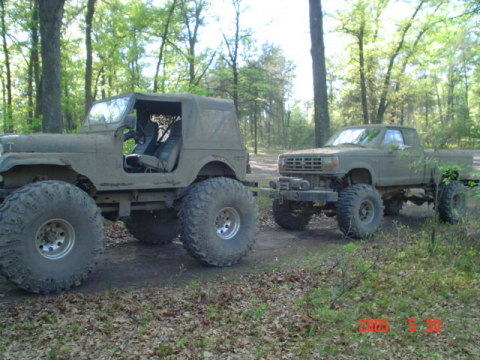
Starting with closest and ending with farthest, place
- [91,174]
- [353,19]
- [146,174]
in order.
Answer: [91,174], [146,174], [353,19]

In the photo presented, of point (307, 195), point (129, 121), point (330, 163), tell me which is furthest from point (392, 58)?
point (129, 121)

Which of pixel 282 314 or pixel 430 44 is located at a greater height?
pixel 430 44

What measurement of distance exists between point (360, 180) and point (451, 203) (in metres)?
2.77

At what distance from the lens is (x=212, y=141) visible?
6.28m

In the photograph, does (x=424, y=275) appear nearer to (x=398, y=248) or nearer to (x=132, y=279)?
(x=398, y=248)

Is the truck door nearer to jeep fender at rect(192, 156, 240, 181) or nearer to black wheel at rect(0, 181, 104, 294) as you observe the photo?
jeep fender at rect(192, 156, 240, 181)

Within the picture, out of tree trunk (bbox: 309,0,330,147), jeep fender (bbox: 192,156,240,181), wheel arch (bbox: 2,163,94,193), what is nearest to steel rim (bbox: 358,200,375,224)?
jeep fender (bbox: 192,156,240,181)

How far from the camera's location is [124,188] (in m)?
5.47

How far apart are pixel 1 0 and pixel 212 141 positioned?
15.7m

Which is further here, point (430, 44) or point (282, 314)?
point (430, 44)

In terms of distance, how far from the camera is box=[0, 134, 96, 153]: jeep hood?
4742mm

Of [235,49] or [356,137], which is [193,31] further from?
[356,137]

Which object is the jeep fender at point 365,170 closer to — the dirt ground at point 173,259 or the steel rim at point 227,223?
the dirt ground at point 173,259

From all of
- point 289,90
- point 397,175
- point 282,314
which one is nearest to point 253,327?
point 282,314
